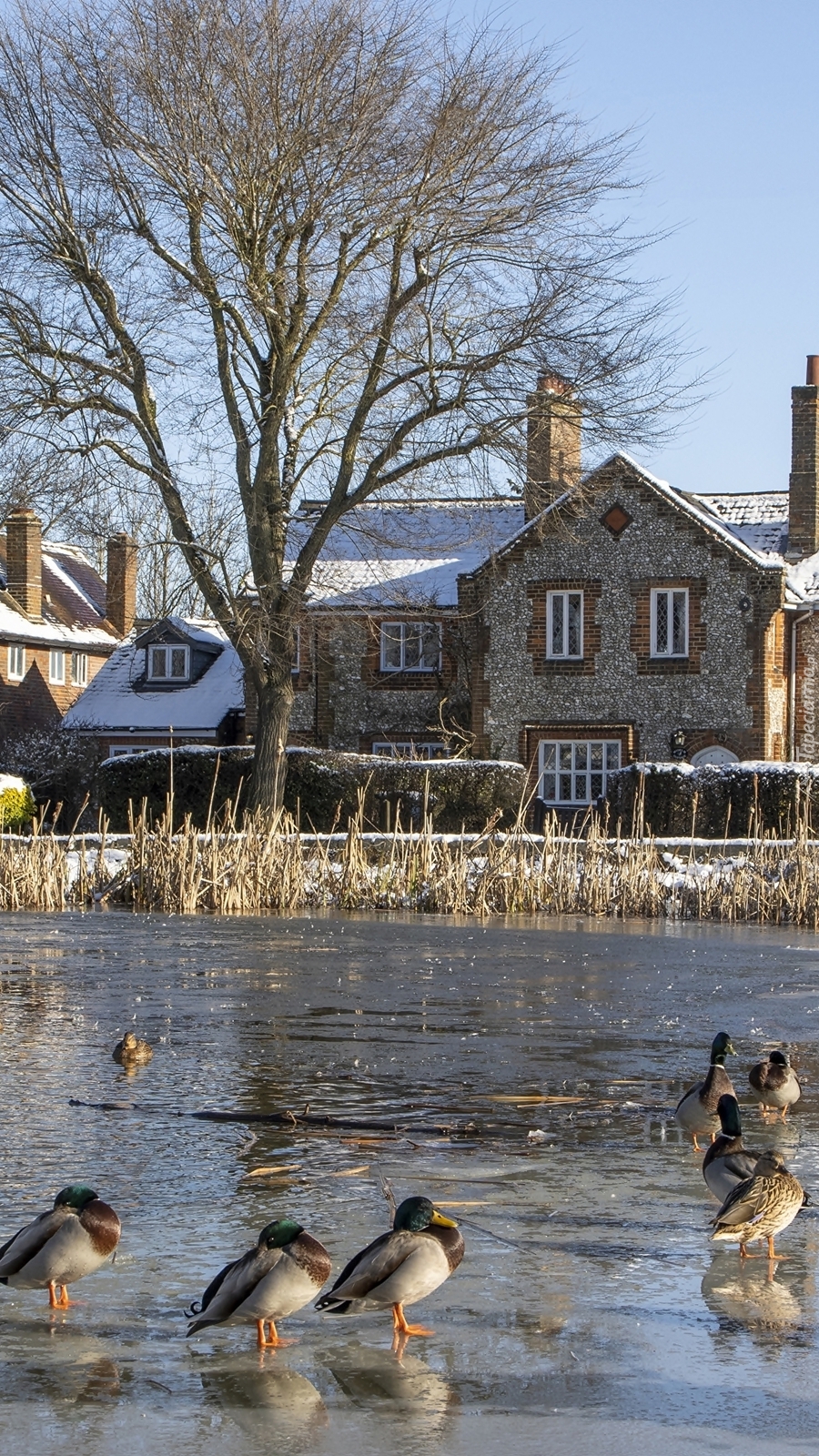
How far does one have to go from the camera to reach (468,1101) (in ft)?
25.8

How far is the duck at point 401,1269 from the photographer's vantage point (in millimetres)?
4512

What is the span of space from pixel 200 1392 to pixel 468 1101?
146 inches

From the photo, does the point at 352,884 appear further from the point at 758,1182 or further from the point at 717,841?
the point at 758,1182

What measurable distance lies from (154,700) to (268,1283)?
45145 mm

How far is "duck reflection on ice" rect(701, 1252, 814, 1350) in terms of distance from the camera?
15.4 ft

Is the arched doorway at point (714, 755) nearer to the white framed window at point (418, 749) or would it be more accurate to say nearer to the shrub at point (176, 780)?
the white framed window at point (418, 749)

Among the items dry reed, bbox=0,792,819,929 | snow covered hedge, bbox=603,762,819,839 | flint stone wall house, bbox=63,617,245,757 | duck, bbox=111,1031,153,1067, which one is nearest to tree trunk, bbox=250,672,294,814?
snow covered hedge, bbox=603,762,819,839

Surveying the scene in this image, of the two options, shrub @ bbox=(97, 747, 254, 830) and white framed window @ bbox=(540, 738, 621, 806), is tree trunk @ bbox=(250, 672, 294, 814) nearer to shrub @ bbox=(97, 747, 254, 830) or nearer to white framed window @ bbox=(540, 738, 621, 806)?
shrub @ bbox=(97, 747, 254, 830)

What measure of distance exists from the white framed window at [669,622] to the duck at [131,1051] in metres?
30.9

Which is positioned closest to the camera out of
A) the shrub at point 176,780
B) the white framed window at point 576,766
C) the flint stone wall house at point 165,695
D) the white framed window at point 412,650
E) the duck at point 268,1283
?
the duck at point 268,1283

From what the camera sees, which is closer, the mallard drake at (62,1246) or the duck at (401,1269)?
the duck at (401,1269)

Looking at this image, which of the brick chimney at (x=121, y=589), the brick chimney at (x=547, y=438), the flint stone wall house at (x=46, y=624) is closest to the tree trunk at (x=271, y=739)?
the brick chimney at (x=547, y=438)

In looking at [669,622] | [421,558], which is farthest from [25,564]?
[669,622]

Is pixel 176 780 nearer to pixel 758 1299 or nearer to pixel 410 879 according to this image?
pixel 410 879
